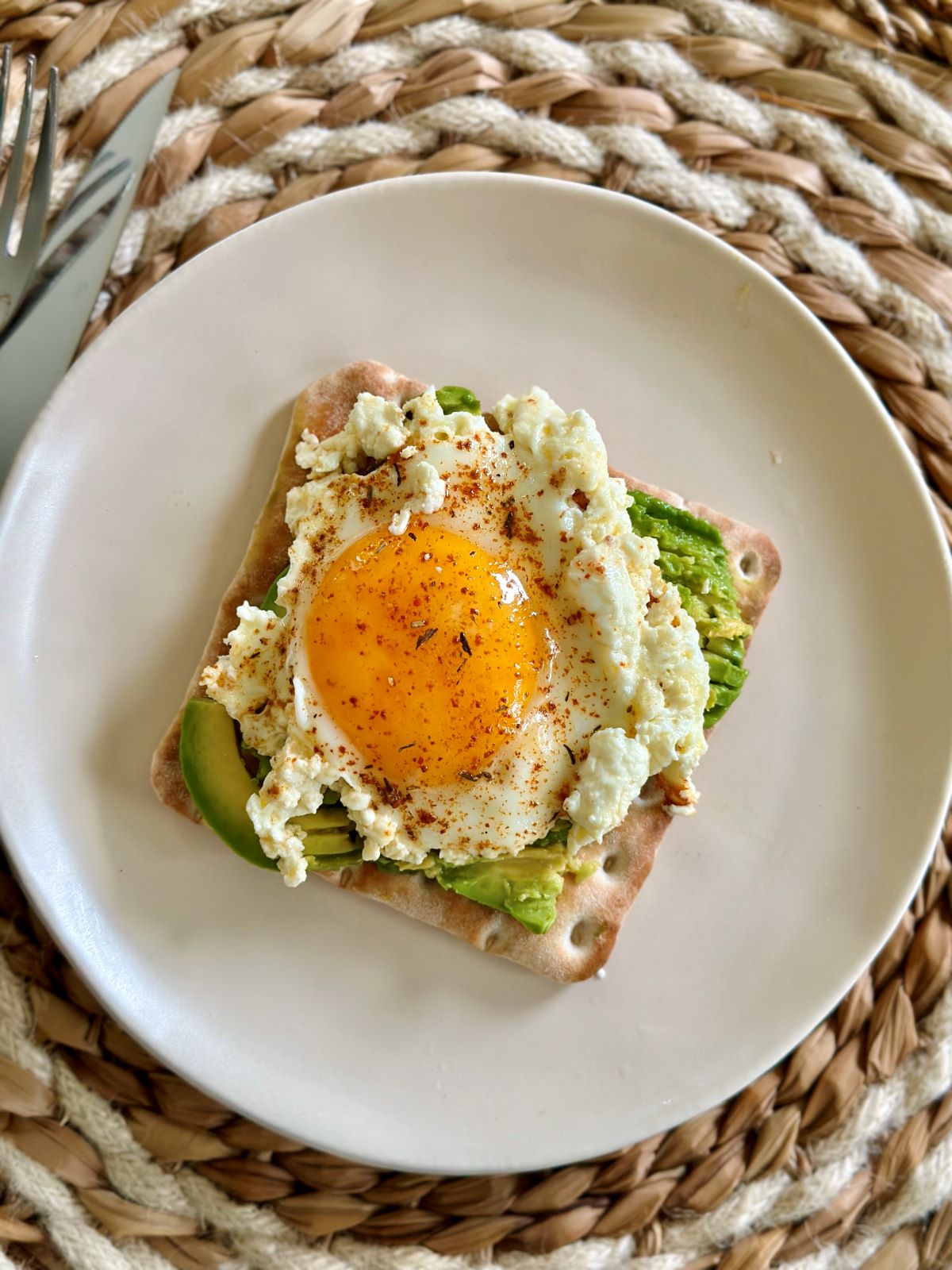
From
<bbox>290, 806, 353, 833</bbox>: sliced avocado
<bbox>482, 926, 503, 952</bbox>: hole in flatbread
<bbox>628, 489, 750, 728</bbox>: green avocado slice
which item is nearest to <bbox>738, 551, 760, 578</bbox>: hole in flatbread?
<bbox>628, 489, 750, 728</bbox>: green avocado slice

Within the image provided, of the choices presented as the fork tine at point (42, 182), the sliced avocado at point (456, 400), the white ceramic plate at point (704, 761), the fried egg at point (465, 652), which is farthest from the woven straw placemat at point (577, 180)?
the fried egg at point (465, 652)

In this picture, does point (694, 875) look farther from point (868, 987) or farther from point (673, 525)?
point (673, 525)

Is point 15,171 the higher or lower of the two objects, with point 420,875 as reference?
higher

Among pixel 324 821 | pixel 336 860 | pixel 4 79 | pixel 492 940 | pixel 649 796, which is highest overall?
pixel 4 79

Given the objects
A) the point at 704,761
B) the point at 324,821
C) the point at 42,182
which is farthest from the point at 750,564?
the point at 42,182

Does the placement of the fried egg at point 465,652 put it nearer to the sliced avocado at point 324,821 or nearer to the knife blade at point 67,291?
the sliced avocado at point 324,821

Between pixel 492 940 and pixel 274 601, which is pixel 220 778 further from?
pixel 492 940
